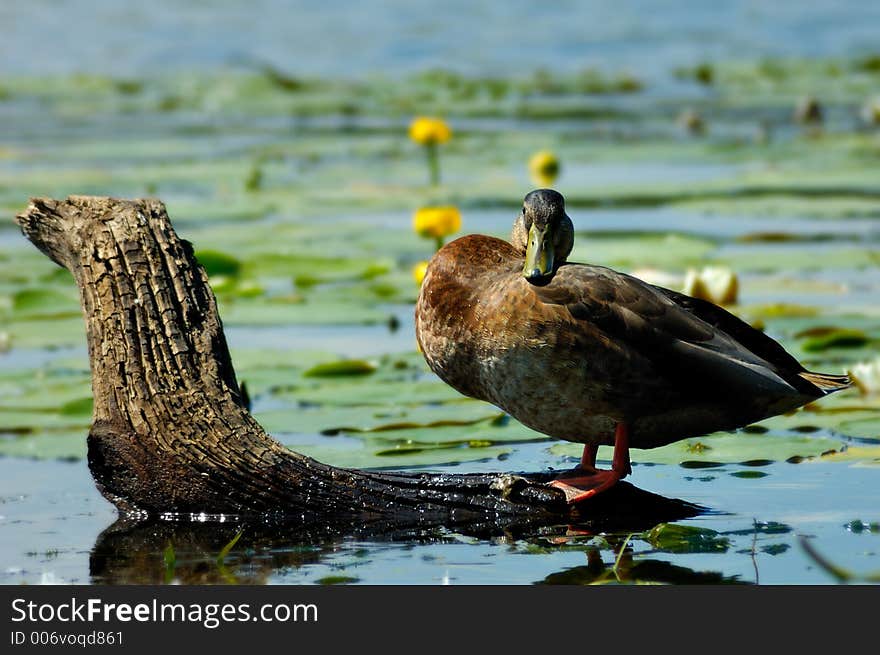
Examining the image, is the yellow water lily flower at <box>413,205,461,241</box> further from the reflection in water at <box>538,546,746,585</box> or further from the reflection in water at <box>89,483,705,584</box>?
the reflection in water at <box>538,546,746,585</box>

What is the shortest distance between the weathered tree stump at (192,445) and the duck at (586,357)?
22 centimetres

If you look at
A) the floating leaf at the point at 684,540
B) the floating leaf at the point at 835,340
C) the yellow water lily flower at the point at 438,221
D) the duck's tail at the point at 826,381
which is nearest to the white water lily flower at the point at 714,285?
the floating leaf at the point at 835,340

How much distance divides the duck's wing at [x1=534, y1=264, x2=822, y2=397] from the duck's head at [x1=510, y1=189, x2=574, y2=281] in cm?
5

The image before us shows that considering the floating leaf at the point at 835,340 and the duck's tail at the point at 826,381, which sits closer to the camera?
the duck's tail at the point at 826,381

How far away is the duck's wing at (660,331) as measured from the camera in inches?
164

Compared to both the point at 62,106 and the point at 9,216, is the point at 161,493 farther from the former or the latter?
the point at 62,106

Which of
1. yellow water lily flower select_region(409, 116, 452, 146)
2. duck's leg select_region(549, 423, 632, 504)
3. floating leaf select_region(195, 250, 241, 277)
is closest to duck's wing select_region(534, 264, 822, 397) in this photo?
duck's leg select_region(549, 423, 632, 504)

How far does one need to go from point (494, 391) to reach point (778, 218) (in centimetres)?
572

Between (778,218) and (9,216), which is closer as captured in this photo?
(778,218)

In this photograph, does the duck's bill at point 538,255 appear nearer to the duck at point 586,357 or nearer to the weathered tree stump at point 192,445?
the duck at point 586,357

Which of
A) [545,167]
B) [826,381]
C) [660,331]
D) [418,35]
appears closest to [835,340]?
[826,381]

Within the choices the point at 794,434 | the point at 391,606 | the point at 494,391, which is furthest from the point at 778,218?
the point at 391,606

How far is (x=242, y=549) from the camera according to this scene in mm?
4199

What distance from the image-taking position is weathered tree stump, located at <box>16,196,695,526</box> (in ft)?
14.2
